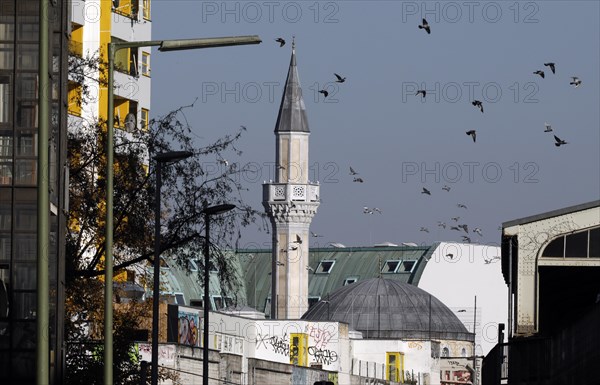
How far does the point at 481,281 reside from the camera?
6614 inches

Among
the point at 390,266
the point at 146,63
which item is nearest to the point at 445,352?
the point at 390,266

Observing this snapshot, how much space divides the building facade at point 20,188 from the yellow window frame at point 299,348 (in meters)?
84.3

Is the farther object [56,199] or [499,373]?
[499,373]

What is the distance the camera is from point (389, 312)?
492ft

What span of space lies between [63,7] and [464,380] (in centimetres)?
11432

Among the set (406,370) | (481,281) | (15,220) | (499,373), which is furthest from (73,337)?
(481,281)

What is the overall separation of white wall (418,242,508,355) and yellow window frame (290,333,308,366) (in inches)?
1883

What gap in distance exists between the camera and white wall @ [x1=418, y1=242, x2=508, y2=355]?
16650 cm

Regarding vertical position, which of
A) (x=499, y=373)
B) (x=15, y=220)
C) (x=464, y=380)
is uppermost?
(x=15, y=220)

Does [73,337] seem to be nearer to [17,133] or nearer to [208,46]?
[17,133]

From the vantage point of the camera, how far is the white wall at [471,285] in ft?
546

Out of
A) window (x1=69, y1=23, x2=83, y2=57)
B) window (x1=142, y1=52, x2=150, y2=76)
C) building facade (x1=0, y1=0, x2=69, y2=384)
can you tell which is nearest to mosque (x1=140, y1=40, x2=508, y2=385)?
window (x1=142, y1=52, x2=150, y2=76)

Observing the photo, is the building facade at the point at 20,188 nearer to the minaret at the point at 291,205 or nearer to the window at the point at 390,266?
the minaret at the point at 291,205

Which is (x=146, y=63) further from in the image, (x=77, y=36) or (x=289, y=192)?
(x=289, y=192)
